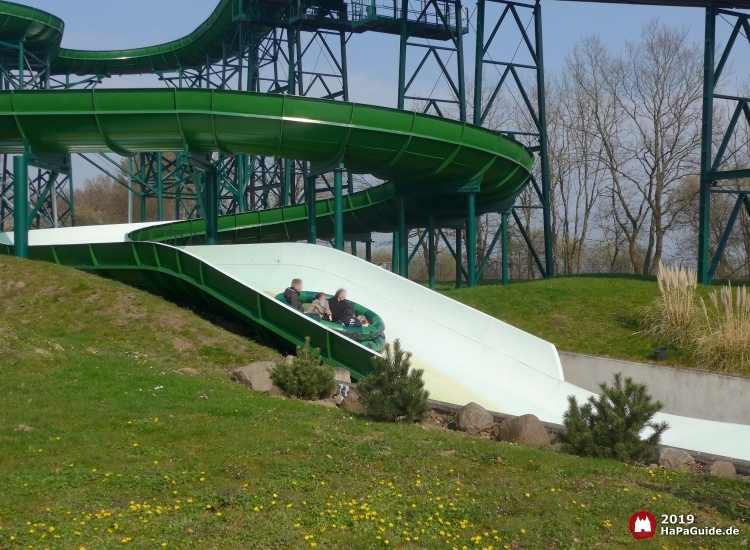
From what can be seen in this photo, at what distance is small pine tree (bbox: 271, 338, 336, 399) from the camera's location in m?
11.3

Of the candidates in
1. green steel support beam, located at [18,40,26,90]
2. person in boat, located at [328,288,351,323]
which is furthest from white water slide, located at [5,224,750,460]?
green steel support beam, located at [18,40,26,90]

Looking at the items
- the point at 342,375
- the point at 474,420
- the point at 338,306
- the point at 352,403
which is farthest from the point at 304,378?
the point at 338,306

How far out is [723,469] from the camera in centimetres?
845

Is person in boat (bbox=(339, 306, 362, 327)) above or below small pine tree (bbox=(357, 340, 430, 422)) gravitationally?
below

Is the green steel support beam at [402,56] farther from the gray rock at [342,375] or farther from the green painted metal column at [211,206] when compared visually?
the gray rock at [342,375]

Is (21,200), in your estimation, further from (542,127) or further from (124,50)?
(124,50)

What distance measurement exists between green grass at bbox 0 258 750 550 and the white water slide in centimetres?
496

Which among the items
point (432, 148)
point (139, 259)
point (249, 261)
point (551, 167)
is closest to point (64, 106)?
point (139, 259)

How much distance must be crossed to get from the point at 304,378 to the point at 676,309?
9495 mm

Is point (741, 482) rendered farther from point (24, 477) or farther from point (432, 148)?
point (432, 148)

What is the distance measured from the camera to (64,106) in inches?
786

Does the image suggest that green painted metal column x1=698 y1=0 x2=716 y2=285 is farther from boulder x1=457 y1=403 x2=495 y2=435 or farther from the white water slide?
boulder x1=457 y1=403 x2=495 y2=435

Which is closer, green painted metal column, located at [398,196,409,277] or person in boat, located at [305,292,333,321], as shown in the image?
person in boat, located at [305,292,333,321]

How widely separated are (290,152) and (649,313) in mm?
10061
